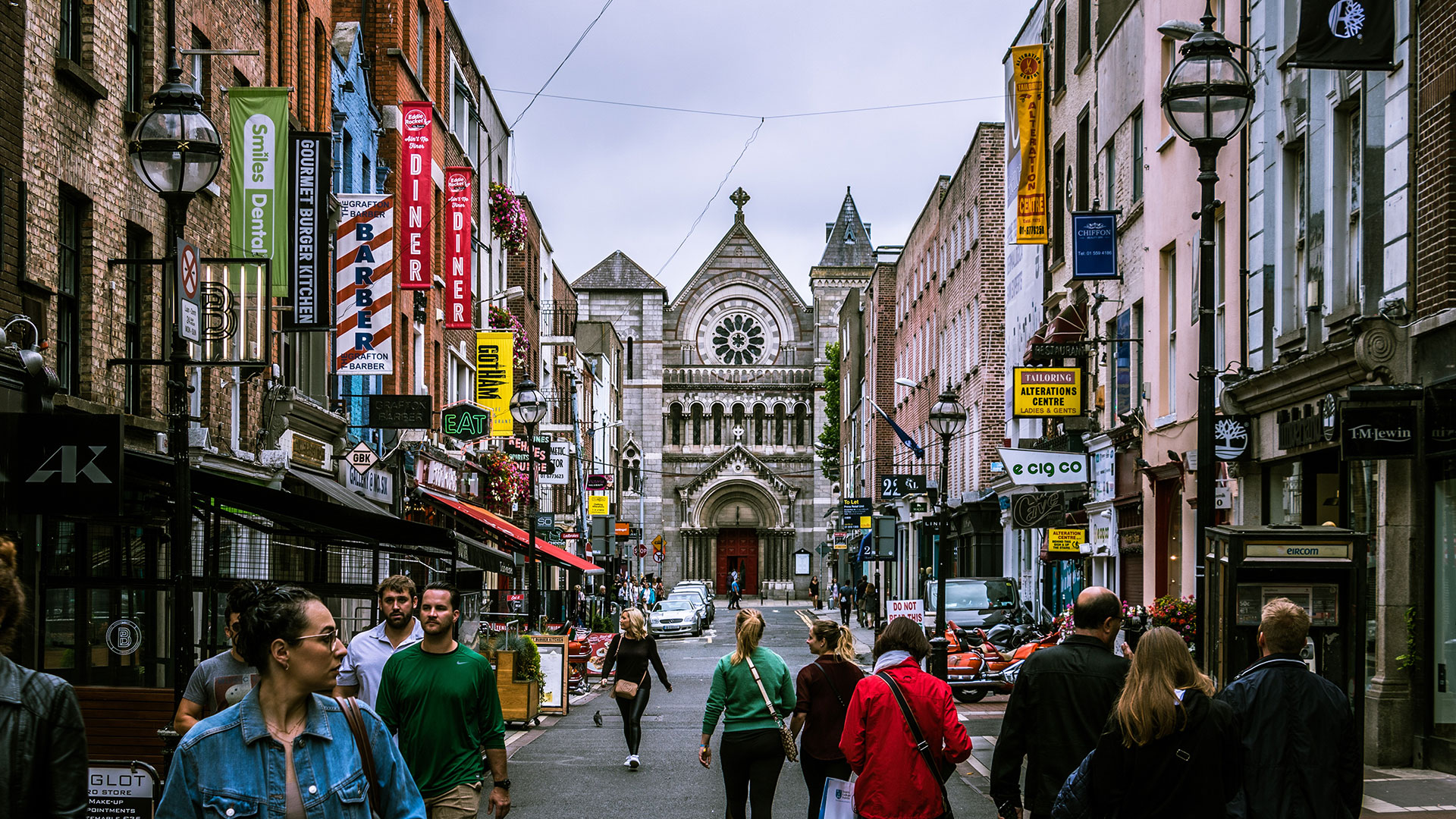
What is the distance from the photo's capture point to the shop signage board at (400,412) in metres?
24.1

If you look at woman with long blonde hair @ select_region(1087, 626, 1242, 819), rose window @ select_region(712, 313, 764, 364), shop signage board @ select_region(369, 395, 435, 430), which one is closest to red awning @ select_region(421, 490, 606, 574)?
shop signage board @ select_region(369, 395, 435, 430)

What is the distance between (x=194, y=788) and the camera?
415cm

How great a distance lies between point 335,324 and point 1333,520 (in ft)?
46.4

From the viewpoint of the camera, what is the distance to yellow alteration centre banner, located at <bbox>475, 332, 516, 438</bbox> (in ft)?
116

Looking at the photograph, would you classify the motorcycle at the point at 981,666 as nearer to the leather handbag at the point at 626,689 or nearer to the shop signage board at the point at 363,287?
the leather handbag at the point at 626,689

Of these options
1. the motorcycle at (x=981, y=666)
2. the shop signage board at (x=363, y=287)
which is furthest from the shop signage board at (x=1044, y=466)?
the shop signage board at (x=363, y=287)

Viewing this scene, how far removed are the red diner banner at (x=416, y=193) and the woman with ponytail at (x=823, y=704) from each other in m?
18.6

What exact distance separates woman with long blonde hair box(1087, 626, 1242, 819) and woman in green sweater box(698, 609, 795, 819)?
15.0 ft

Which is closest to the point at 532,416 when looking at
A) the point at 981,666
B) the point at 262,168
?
the point at 262,168

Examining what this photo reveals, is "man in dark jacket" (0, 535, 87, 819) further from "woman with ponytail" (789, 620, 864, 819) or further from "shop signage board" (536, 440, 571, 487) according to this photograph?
"shop signage board" (536, 440, 571, 487)

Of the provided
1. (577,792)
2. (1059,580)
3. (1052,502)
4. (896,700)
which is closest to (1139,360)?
(1052,502)

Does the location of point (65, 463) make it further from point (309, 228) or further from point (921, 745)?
point (309, 228)

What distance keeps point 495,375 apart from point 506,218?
541cm

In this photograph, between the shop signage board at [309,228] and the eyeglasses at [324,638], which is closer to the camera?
the eyeglasses at [324,638]
